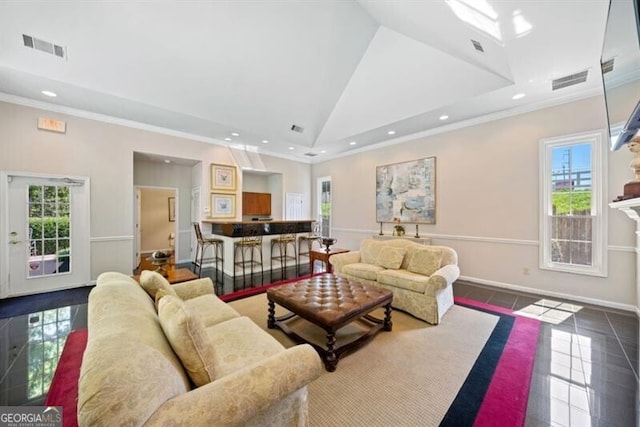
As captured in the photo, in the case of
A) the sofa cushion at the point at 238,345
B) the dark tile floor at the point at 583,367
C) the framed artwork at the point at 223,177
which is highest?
the framed artwork at the point at 223,177

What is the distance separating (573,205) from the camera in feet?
12.7

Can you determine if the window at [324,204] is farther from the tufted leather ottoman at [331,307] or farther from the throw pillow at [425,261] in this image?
the tufted leather ottoman at [331,307]

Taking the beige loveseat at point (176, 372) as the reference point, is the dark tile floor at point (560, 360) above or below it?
below

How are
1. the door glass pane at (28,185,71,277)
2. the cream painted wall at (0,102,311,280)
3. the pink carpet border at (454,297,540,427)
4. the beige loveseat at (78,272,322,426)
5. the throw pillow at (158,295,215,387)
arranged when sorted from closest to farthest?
the beige loveseat at (78,272,322,426) → the throw pillow at (158,295,215,387) → the pink carpet border at (454,297,540,427) → the cream painted wall at (0,102,311,280) → the door glass pane at (28,185,71,277)

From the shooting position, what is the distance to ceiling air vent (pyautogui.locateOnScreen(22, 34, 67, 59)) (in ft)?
9.88

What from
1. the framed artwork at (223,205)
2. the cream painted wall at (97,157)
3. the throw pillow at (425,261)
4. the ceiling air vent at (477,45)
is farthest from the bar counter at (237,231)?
the ceiling air vent at (477,45)

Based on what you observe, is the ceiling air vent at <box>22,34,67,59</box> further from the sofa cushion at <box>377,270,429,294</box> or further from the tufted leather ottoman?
the sofa cushion at <box>377,270,429,294</box>

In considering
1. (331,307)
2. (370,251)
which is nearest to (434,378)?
(331,307)

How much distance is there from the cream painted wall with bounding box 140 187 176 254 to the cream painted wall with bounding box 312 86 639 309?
7.41m

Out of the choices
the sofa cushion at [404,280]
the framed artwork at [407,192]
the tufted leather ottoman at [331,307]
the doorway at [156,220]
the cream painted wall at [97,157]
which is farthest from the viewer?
the doorway at [156,220]

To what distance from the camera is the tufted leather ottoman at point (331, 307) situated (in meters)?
2.25

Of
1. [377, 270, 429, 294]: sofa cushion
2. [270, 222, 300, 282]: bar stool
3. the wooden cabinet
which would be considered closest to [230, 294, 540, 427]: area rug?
[377, 270, 429, 294]: sofa cushion

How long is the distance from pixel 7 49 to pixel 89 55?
83 cm

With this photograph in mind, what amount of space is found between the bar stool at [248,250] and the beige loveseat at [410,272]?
192cm
